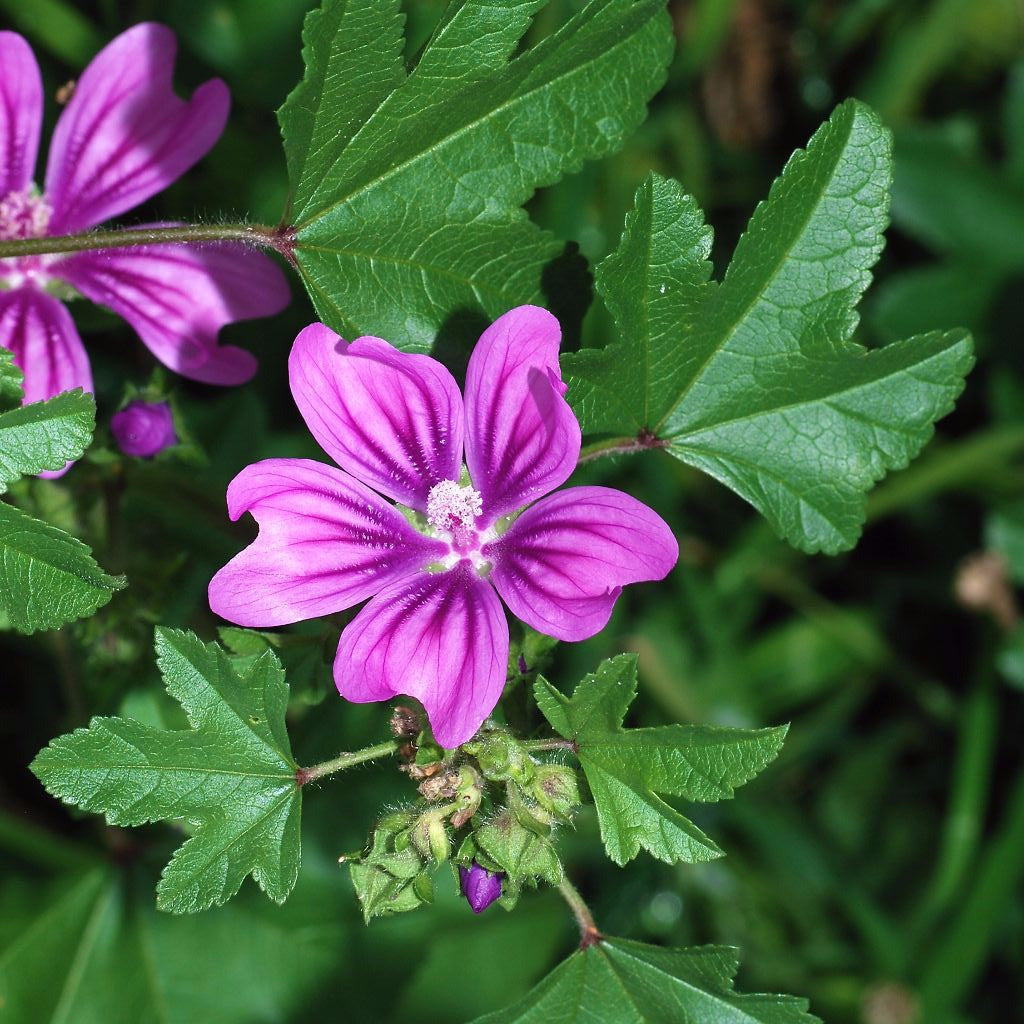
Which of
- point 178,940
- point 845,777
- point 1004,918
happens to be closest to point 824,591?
point 845,777

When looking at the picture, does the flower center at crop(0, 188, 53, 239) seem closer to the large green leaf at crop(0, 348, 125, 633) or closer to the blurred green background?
the blurred green background

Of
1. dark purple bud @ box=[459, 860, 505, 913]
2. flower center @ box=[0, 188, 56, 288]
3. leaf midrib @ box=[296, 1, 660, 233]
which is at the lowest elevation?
dark purple bud @ box=[459, 860, 505, 913]

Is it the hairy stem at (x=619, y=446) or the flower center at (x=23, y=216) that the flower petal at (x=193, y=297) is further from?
the hairy stem at (x=619, y=446)

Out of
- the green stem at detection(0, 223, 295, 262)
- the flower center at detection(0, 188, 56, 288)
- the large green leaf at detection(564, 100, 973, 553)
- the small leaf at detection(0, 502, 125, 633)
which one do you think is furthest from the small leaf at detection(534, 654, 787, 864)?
the flower center at detection(0, 188, 56, 288)

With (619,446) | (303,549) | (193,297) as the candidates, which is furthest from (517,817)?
(193,297)

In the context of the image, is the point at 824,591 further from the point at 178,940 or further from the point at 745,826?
the point at 178,940
